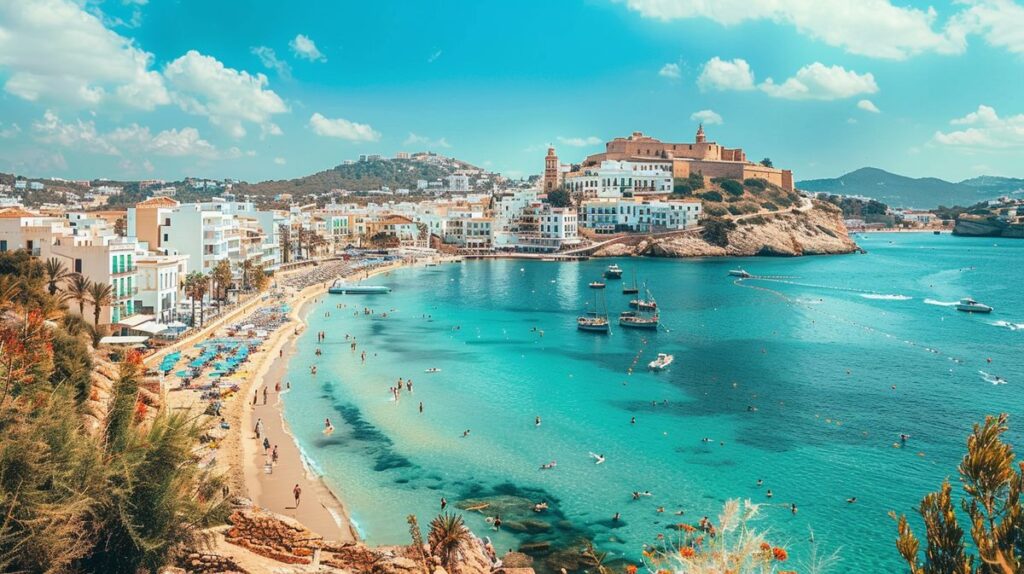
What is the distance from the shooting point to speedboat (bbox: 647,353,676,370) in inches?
1494

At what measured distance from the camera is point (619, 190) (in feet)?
415

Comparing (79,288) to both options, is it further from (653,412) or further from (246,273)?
(653,412)

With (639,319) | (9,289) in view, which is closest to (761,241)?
(639,319)

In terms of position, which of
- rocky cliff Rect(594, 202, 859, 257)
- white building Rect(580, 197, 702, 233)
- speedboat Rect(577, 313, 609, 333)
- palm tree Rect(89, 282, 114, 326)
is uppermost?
white building Rect(580, 197, 702, 233)

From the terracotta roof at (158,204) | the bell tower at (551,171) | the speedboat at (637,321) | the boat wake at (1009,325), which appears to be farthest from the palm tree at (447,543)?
the bell tower at (551,171)

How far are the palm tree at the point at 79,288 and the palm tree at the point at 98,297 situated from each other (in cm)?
29

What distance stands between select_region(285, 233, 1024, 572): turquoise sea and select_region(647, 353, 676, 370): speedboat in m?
0.62

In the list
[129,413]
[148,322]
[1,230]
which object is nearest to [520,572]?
[129,413]

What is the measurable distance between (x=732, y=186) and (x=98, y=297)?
381 feet

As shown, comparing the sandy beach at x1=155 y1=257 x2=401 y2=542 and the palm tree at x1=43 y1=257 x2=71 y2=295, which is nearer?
the sandy beach at x1=155 y1=257 x2=401 y2=542

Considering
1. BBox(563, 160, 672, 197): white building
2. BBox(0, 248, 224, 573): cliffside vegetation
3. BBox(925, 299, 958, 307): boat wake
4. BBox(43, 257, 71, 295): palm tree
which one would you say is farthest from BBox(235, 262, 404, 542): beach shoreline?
BBox(563, 160, 672, 197): white building

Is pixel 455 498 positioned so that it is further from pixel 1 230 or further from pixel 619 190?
pixel 619 190

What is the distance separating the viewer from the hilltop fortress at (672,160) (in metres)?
135

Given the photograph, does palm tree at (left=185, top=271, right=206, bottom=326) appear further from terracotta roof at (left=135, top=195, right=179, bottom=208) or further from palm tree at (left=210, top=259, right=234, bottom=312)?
terracotta roof at (left=135, top=195, right=179, bottom=208)
